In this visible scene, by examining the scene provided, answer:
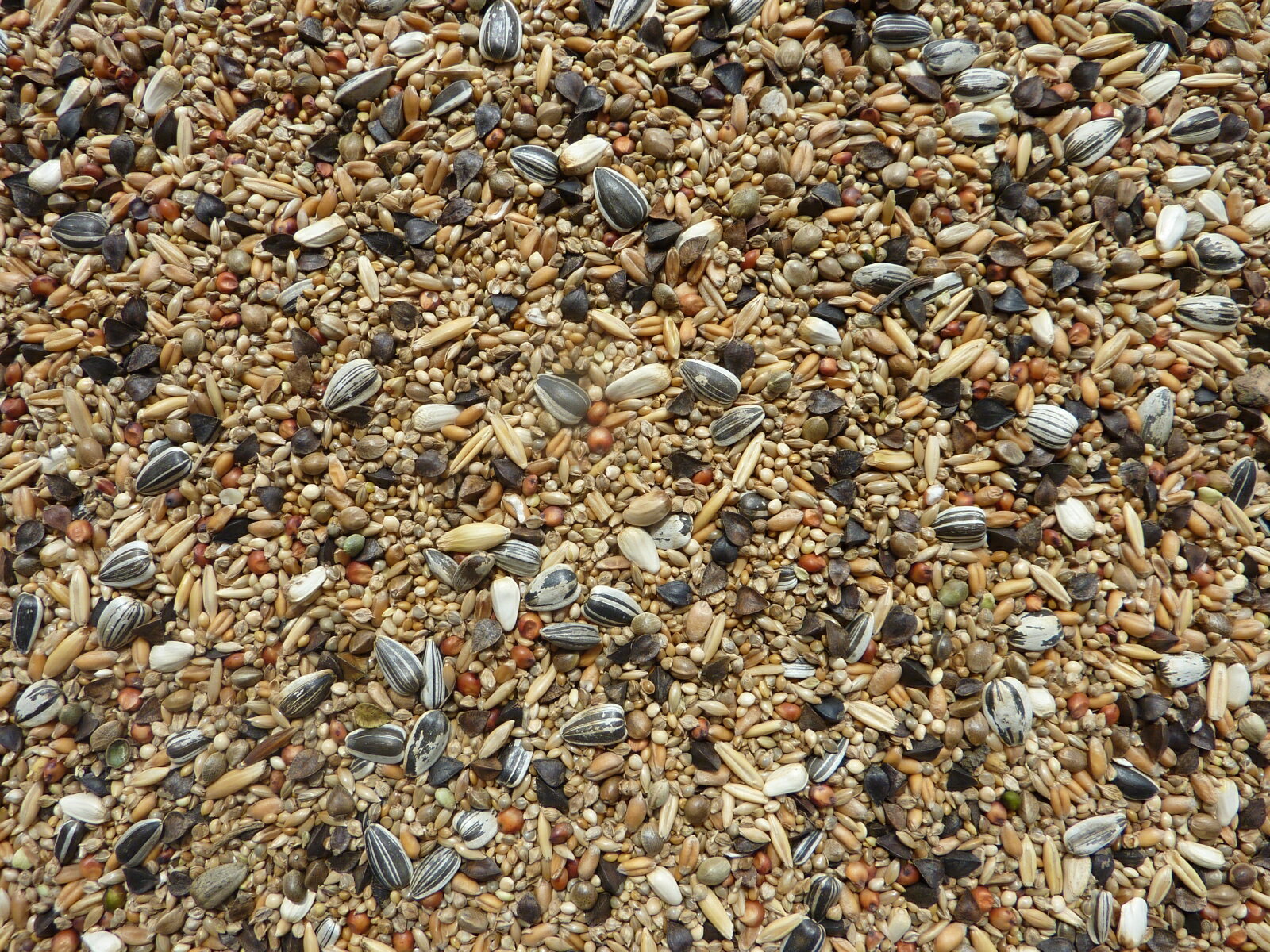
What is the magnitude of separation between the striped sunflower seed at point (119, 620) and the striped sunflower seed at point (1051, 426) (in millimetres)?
801

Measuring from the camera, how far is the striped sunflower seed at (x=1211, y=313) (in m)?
0.73

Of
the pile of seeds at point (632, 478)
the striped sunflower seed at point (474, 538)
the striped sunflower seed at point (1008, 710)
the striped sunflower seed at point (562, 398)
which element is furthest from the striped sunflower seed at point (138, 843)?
the striped sunflower seed at point (1008, 710)

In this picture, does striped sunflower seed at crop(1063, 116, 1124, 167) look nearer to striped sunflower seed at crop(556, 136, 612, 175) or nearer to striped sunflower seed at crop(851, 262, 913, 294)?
striped sunflower seed at crop(851, 262, 913, 294)

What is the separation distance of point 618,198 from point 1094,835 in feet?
2.27

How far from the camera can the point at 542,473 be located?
0.70 m

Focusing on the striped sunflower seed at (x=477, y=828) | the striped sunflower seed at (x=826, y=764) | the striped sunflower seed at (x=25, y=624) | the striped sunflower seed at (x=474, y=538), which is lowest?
the striped sunflower seed at (x=477, y=828)

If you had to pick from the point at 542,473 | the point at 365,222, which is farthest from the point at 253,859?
the point at 365,222

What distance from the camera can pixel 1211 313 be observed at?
2.39 feet

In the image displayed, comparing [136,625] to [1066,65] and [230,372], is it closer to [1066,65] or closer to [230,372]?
[230,372]

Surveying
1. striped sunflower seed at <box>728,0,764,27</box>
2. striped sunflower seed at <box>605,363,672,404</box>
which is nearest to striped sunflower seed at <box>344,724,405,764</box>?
striped sunflower seed at <box>605,363,672,404</box>

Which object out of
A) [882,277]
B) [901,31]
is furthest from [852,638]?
[901,31]

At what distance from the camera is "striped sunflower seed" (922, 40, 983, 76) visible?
0.72 m

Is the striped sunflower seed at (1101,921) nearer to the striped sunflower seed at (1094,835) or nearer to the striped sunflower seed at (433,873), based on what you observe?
the striped sunflower seed at (1094,835)

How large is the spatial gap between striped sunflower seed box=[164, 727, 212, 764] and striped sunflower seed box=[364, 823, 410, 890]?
0.17m
